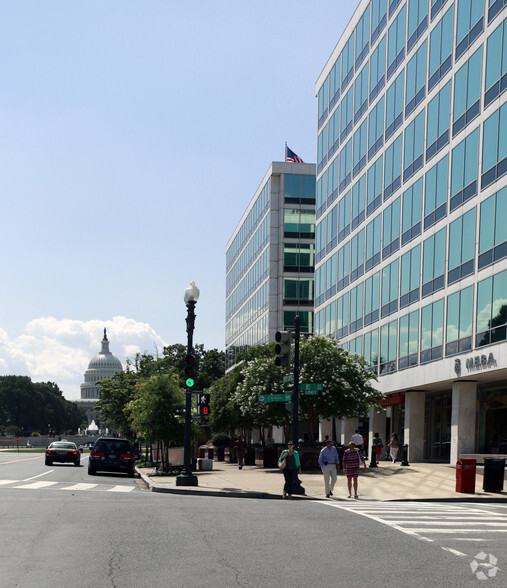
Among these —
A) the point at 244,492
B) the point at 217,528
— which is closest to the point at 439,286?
the point at 244,492

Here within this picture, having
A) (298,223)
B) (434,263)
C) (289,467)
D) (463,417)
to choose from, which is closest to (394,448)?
(463,417)

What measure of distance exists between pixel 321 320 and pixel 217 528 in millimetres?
46190

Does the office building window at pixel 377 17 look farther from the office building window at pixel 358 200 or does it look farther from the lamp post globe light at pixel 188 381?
the lamp post globe light at pixel 188 381

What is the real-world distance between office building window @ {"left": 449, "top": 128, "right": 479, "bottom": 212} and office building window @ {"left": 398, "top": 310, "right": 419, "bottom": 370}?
690cm

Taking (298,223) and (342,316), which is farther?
(298,223)

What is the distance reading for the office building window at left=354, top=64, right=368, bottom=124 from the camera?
162 ft

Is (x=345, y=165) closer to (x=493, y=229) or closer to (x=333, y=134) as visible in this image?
(x=333, y=134)

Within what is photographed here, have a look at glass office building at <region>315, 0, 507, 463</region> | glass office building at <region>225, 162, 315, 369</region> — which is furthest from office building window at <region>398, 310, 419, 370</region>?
glass office building at <region>225, 162, 315, 369</region>

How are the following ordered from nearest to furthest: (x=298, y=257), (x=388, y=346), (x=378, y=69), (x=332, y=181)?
(x=388, y=346) → (x=378, y=69) → (x=332, y=181) → (x=298, y=257)

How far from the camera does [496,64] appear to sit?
1260 inches

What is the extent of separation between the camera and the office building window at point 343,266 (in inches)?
2076

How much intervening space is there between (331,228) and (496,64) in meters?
25.9

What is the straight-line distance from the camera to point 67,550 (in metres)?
10.7

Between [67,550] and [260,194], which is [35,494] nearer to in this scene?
[67,550]
